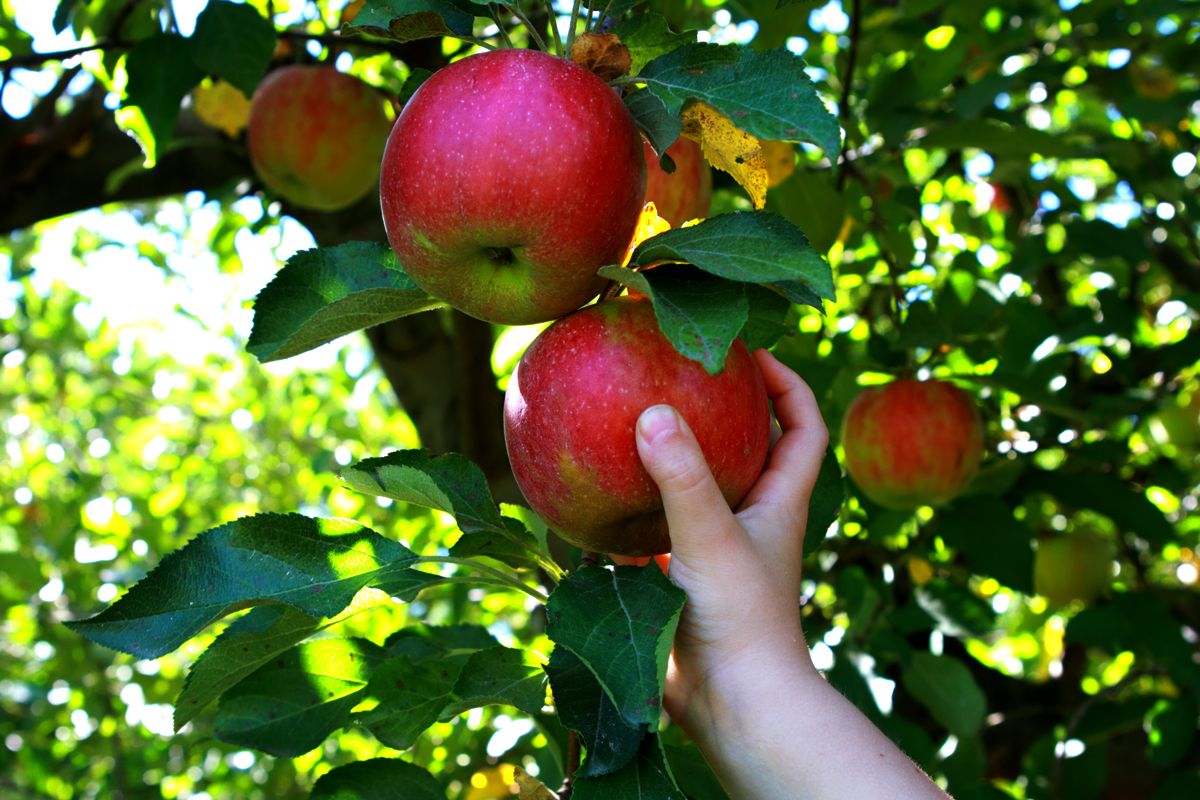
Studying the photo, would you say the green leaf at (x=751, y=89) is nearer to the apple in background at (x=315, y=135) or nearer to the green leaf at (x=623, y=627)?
the green leaf at (x=623, y=627)

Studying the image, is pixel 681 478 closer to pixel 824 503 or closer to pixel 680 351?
pixel 680 351

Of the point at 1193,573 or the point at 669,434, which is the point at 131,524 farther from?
the point at 1193,573

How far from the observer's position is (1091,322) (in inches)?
76.7

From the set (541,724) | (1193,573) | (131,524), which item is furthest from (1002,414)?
(131,524)

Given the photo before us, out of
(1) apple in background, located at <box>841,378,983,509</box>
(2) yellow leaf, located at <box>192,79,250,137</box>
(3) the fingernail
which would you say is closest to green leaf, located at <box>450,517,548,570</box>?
(3) the fingernail

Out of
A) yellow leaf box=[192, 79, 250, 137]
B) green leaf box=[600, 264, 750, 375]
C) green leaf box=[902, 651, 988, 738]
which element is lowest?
green leaf box=[902, 651, 988, 738]

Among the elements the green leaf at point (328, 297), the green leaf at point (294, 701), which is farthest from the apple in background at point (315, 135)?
the green leaf at point (294, 701)

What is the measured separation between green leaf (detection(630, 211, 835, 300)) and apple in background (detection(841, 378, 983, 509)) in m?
1.20

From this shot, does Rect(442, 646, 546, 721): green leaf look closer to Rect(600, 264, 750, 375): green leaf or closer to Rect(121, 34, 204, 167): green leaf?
Rect(600, 264, 750, 375): green leaf

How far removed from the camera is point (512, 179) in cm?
68

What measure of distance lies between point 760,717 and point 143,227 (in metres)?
4.05

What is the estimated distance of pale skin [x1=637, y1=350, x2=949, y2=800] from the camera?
70cm

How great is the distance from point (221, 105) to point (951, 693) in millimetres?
2059

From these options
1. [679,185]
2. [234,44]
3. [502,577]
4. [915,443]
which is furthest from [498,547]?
[915,443]
